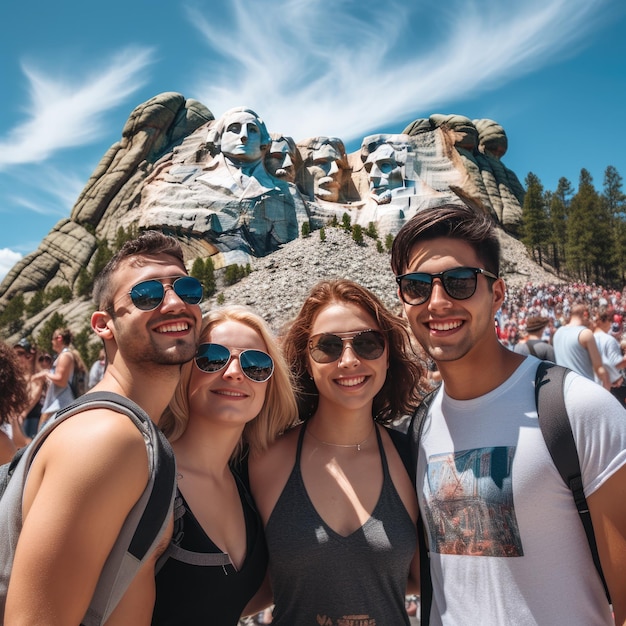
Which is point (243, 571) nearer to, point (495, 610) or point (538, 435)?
point (495, 610)

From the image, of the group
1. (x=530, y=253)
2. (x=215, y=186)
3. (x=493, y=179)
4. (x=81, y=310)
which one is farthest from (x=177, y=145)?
(x=530, y=253)

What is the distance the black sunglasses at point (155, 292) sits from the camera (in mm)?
2217

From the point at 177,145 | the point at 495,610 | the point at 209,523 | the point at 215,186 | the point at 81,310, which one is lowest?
the point at 495,610

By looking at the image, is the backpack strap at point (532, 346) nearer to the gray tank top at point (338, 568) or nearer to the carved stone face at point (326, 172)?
the gray tank top at point (338, 568)

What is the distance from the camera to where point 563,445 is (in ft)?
6.31

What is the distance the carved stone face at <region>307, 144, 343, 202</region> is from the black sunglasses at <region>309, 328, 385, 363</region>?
1997 inches

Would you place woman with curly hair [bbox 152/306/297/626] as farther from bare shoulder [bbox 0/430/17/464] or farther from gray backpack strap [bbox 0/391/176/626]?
bare shoulder [bbox 0/430/17/464]

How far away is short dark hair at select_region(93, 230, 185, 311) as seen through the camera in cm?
232

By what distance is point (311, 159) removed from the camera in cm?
5359

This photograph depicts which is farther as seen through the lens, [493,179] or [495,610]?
[493,179]

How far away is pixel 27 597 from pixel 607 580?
6.42 feet

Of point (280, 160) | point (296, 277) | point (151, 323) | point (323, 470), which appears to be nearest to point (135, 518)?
point (151, 323)

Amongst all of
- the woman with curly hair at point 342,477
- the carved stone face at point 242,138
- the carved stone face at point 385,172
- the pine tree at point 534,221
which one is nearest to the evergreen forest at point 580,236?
the pine tree at point 534,221

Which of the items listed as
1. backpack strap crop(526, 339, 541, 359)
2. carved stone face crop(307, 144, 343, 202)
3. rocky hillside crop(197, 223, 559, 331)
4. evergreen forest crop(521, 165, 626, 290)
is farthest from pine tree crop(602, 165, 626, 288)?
backpack strap crop(526, 339, 541, 359)
